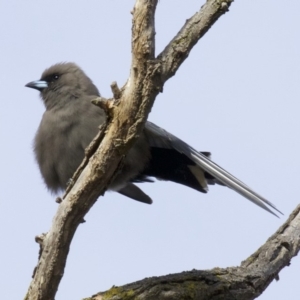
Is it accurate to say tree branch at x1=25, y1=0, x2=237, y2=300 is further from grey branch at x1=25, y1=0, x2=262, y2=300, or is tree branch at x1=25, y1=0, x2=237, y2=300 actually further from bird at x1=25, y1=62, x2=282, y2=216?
bird at x1=25, y1=62, x2=282, y2=216

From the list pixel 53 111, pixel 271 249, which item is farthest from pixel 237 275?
pixel 53 111

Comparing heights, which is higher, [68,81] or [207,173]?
[68,81]

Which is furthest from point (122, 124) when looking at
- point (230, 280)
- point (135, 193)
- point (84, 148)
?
point (135, 193)

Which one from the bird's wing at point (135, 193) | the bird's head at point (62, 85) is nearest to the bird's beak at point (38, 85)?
the bird's head at point (62, 85)

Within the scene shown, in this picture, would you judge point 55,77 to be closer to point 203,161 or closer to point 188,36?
point 203,161

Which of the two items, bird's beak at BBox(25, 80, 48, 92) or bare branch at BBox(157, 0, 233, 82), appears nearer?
bare branch at BBox(157, 0, 233, 82)

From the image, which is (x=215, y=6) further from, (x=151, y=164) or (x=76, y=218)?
(x=151, y=164)

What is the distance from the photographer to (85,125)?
7020 millimetres

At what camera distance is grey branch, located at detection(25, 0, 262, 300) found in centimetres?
456

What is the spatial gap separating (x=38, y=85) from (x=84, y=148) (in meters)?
1.44

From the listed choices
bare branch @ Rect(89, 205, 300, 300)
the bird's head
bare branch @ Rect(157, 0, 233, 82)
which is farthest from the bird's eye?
bare branch @ Rect(157, 0, 233, 82)

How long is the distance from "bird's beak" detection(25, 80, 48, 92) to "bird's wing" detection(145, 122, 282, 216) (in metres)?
1.48

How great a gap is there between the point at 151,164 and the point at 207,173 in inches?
29.8

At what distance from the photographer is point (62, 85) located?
785 cm
